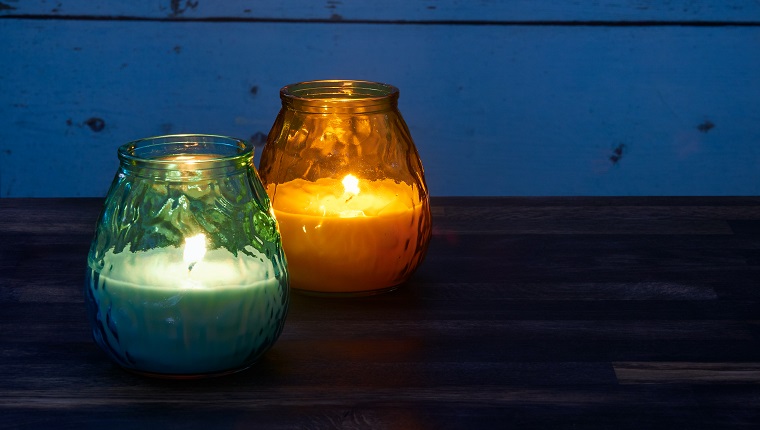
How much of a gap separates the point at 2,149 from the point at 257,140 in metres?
0.51

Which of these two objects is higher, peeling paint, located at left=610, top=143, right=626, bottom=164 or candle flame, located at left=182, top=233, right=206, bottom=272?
candle flame, located at left=182, top=233, right=206, bottom=272

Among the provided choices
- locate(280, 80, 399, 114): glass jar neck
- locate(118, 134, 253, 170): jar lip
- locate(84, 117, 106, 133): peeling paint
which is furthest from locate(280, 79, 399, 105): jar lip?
locate(84, 117, 106, 133): peeling paint

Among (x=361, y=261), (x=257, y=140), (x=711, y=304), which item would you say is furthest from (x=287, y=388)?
(x=257, y=140)

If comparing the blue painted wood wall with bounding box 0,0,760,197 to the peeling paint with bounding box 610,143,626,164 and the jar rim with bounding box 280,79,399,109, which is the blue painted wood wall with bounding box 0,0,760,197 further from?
the jar rim with bounding box 280,79,399,109

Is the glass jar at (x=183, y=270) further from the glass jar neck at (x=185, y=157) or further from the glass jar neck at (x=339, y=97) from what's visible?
the glass jar neck at (x=339, y=97)

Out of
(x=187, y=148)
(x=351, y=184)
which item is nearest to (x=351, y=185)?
(x=351, y=184)

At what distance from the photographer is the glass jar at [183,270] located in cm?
56

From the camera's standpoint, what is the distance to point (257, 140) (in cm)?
187

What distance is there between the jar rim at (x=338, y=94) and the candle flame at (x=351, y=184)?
0.05 m

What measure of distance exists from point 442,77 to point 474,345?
49.6 inches

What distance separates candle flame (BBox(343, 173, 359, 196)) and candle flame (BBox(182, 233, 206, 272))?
160 mm

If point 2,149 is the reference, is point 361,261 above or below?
above

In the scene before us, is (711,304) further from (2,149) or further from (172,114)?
(2,149)

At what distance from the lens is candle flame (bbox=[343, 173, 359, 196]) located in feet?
2.33
